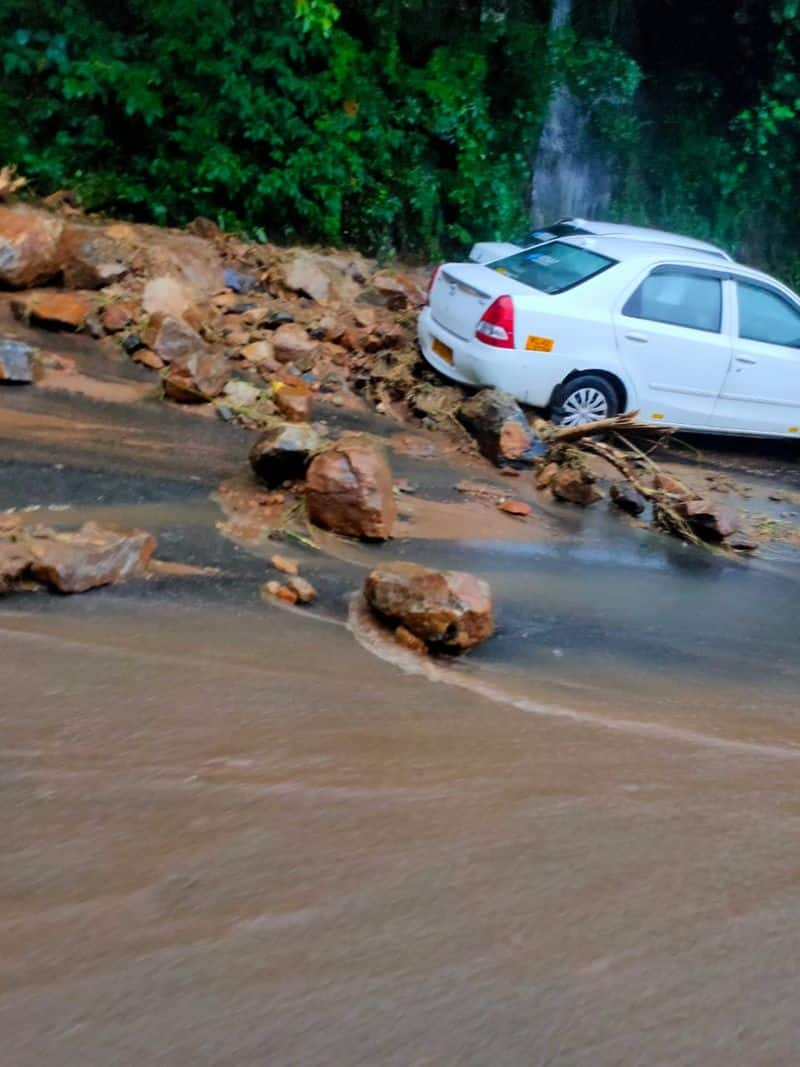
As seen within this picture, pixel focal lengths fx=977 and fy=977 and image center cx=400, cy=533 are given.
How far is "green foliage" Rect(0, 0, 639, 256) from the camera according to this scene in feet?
32.5

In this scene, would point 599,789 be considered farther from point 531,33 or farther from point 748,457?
point 531,33

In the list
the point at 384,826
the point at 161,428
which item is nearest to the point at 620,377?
the point at 161,428

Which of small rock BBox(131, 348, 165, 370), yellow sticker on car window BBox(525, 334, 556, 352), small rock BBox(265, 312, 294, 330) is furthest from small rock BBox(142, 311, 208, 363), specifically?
yellow sticker on car window BBox(525, 334, 556, 352)

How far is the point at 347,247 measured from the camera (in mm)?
11383

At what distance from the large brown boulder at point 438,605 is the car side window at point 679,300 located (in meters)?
4.33

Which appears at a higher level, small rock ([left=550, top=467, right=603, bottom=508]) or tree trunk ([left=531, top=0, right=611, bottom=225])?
→ tree trunk ([left=531, top=0, right=611, bottom=225])

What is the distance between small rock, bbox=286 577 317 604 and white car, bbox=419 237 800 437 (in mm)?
3651

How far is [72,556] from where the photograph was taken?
12.8 feet

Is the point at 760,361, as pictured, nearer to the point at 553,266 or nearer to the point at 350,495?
the point at 553,266

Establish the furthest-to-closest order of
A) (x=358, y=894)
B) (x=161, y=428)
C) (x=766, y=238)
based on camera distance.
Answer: (x=766, y=238), (x=161, y=428), (x=358, y=894)

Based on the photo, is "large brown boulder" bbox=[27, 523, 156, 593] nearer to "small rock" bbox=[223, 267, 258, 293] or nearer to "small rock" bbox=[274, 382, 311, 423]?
"small rock" bbox=[274, 382, 311, 423]

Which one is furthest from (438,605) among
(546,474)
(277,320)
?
(277,320)

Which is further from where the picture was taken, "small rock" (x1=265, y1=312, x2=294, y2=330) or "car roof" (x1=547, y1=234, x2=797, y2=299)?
"small rock" (x1=265, y1=312, x2=294, y2=330)

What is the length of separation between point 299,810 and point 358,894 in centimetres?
37
